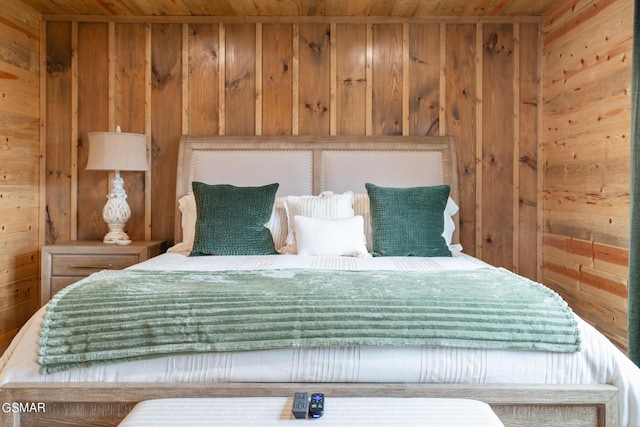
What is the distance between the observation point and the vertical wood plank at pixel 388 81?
366 centimetres

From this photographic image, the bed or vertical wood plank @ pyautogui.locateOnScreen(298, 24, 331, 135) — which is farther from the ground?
vertical wood plank @ pyautogui.locateOnScreen(298, 24, 331, 135)

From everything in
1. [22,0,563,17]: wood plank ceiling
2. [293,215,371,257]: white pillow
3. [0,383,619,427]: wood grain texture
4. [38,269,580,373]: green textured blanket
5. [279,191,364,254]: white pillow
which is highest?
[22,0,563,17]: wood plank ceiling

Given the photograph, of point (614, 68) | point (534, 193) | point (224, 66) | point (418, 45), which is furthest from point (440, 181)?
point (224, 66)

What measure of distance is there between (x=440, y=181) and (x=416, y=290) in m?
1.87

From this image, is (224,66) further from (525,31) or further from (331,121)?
(525,31)

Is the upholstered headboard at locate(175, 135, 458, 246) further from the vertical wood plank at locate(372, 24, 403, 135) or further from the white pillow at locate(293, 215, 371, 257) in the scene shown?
the white pillow at locate(293, 215, 371, 257)

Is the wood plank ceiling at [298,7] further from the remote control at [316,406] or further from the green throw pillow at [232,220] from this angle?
the remote control at [316,406]

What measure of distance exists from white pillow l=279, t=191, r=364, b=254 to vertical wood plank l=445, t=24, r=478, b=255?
3.26ft

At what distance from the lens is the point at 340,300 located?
173cm

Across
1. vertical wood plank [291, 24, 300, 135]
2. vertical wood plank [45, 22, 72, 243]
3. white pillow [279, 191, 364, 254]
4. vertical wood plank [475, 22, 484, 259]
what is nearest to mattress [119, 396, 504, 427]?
white pillow [279, 191, 364, 254]

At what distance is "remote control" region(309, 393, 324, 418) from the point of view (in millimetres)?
1372

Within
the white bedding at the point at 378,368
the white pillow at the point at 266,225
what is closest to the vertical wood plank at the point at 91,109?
the white pillow at the point at 266,225

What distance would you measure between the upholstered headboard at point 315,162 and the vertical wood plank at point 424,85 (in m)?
0.14

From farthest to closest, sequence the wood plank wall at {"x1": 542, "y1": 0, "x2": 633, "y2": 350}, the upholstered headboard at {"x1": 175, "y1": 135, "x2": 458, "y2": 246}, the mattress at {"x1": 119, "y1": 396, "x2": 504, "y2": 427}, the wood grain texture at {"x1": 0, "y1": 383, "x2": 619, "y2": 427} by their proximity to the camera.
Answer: the upholstered headboard at {"x1": 175, "y1": 135, "x2": 458, "y2": 246} → the wood plank wall at {"x1": 542, "y1": 0, "x2": 633, "y2": 350} → the wood grain texture at {"x1": 0, "y1": 383, "x2": 619, "y2": 427} → the mattress at {"x1": 119, "y1": 396, "x2": 504, "y2": 427}
